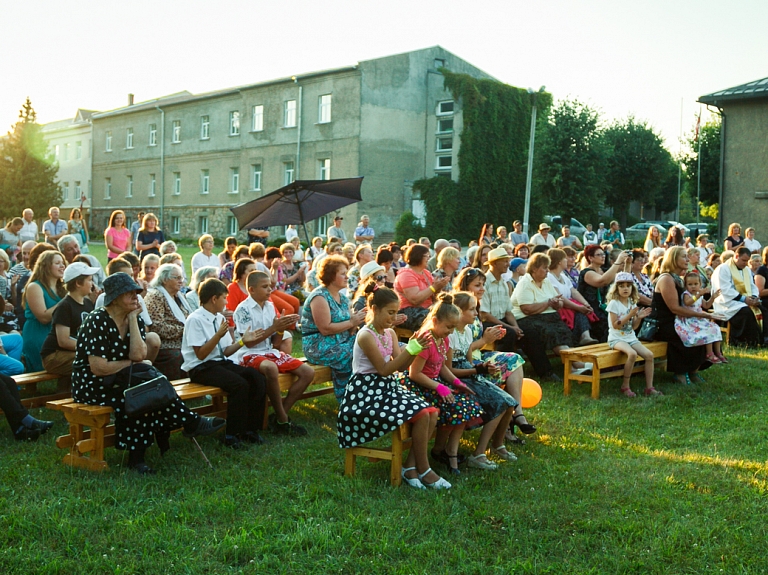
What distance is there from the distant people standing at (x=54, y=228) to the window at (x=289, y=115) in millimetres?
23054

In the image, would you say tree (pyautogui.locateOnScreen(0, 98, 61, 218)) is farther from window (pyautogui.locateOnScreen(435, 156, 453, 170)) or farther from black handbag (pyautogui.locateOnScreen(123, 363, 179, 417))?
black handbag (pyautogui.locateOnScreen(123, 363, 179, 417))

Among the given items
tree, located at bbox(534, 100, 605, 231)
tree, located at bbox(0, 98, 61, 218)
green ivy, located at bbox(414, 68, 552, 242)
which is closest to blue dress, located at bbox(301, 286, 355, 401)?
green ivy, located at bbox(414, 68, 552, 242)

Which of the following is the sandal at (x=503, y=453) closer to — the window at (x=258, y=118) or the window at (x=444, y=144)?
the window at (x=444, y=144)

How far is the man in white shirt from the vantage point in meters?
11.8

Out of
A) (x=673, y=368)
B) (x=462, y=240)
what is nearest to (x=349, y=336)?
(x=673, y=368)

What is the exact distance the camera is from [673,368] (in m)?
9.33

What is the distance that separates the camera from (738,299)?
11.9 m

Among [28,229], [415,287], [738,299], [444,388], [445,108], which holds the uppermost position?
[445,108]

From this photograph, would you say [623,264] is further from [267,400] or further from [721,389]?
[267,400]

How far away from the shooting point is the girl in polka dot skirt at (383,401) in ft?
17.7

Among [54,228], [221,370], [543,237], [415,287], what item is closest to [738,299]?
[415,287]

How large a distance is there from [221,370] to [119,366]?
3.42 feet

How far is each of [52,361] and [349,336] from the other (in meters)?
2.75

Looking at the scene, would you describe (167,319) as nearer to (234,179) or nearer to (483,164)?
(483,164)
